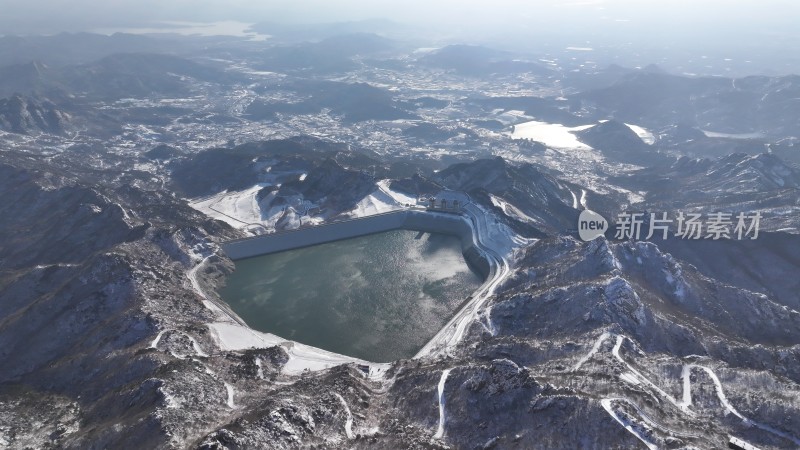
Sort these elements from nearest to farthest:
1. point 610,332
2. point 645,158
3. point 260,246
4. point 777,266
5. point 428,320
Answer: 1. point 610,332
2. point 428,320
3. point 777,266
4. point 260,246
5. point 645,158

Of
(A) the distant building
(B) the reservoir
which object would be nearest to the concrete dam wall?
(B) the reservoir

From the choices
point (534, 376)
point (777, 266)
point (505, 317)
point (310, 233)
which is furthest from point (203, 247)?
point (777, 266)

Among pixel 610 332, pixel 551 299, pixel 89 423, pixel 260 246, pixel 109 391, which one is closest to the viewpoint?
pixel 89 423

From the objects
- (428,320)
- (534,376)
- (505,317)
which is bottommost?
(428,320)

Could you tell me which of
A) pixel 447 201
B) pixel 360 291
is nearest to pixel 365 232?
pixel 447 201

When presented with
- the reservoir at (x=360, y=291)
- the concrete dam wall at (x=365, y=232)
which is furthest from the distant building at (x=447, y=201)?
the reservoir at (x=360, y=291)

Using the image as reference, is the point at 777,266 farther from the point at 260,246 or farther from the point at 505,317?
the point at 260,246

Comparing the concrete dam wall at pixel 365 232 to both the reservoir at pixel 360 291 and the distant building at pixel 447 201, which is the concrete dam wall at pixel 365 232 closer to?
the reservoir at pixel 360 291

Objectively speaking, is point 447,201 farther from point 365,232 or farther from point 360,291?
point 360,291
